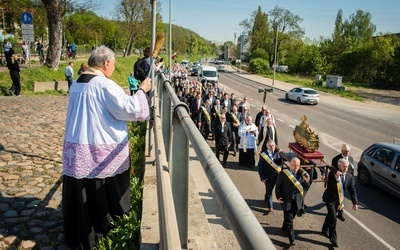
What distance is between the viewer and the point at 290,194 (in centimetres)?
675

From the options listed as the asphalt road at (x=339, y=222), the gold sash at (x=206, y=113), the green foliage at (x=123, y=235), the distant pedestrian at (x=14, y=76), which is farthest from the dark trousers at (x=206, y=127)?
the green foliage at (x=123, y=235)

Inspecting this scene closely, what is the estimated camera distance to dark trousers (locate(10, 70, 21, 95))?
1466cm

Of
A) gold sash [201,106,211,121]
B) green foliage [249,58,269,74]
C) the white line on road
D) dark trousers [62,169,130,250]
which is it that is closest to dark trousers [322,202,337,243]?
the white line on road

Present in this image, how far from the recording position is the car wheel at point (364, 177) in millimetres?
10008

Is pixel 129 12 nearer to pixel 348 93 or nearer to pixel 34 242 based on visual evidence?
pixel 348 93

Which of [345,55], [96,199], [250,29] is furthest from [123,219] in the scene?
[250,29]

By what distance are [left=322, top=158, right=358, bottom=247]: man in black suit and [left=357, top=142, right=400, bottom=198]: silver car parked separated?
254 centimetres

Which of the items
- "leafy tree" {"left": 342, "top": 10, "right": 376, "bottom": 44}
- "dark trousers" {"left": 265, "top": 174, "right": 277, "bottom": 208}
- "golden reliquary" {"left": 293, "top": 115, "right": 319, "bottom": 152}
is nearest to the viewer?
"dark trousers" {"left": 265, "top": 174, "right": 277, "bottom": 208}

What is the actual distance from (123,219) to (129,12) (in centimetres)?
4927

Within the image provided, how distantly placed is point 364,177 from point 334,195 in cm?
401

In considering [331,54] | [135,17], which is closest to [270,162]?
[135,17]

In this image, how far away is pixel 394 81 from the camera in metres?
48.9

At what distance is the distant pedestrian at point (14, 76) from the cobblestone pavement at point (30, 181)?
15.5 ft

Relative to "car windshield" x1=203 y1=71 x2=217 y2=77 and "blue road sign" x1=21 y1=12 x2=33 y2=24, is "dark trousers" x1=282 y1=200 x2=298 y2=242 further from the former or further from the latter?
"car windshield" x1=203 y1=71 x2=217 y2=77
